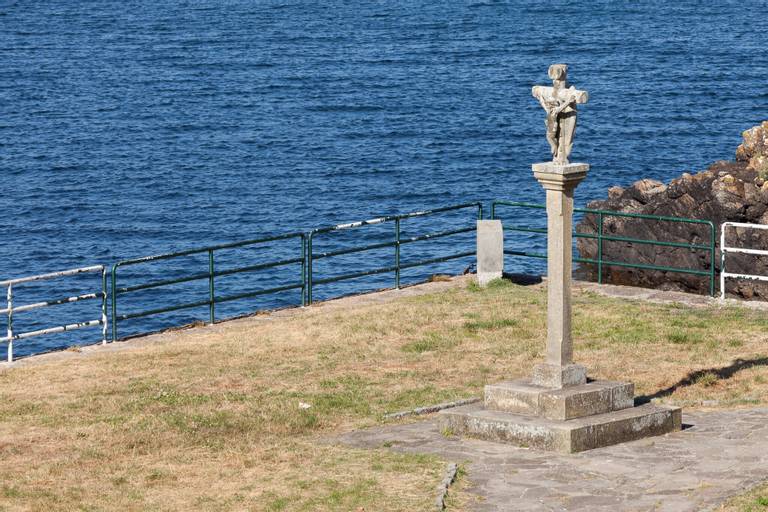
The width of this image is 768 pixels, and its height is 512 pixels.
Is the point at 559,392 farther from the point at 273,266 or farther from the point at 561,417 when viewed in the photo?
the point at 273,266

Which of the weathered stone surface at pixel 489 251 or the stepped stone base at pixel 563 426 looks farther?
the weathered stone surface at pixel 489 251

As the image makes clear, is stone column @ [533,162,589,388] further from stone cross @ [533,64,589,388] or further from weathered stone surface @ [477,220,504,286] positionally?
weathered stone surface @ [477,220,504,286]

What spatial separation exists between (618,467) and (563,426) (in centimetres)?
92

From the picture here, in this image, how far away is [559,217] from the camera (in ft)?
59.5

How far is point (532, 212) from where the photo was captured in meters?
56.8

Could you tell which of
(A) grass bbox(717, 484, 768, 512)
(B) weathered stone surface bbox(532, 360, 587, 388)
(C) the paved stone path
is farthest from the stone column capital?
(A) grass bbox(717, 484, 768, 512)

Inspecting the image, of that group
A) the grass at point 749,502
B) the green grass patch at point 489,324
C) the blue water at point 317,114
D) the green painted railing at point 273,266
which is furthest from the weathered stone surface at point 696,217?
the grass at point 749,502

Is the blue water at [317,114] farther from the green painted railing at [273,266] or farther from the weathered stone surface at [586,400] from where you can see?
the weathered stone surface at [586,400]

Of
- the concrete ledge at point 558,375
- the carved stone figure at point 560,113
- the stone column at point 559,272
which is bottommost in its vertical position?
the concrete ledge at point 558,375

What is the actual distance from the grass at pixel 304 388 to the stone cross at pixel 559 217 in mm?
2166

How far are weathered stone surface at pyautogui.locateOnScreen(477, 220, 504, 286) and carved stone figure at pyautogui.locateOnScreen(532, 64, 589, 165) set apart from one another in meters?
9.55

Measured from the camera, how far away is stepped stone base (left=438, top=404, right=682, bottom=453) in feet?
57.5

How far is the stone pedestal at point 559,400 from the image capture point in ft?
58.5

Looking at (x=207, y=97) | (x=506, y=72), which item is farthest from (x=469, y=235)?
(x=506, y=72)
